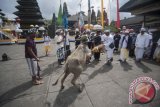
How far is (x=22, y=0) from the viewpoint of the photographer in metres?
34.2

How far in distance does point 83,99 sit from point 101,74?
7.41 ft

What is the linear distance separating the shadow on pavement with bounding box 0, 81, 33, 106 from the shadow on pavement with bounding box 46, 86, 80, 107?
1255mm

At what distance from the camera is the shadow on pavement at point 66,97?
3872 mm

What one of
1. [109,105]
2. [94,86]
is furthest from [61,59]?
[109,105]

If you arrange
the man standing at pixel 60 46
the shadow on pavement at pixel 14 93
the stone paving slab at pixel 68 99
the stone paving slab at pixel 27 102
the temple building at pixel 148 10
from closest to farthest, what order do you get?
the stone paving slab at pixel 68 99
the stone paving slab at pixel 27 102
the shadow on pavement at pixel 14 93
the man standing at pixel 60 46
the temple building at pixel 148 10

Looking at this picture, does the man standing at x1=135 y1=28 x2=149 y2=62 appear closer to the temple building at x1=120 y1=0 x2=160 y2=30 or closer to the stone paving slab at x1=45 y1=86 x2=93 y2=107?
the temple building at x1=120 y1=0 x2=160 y2=30

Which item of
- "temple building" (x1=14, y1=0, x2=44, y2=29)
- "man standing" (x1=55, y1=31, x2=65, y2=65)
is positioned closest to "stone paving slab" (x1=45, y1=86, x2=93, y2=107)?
"man standing" (x1=55, y1=31, x2=65, y2=65)

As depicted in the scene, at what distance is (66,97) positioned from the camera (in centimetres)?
421

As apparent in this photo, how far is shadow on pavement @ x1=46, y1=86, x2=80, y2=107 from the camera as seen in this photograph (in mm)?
3872

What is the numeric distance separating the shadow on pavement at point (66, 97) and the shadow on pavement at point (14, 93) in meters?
1.25

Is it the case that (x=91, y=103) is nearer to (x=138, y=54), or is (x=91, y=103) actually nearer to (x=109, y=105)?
(x=109, y=105)

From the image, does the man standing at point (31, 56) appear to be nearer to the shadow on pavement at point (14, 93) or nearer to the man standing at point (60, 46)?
the shadow on pavement at point (14, 93)

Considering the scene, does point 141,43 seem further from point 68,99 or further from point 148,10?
point 68,99

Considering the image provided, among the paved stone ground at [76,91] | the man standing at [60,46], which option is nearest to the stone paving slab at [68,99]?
the paved stone ground at [76,91]
